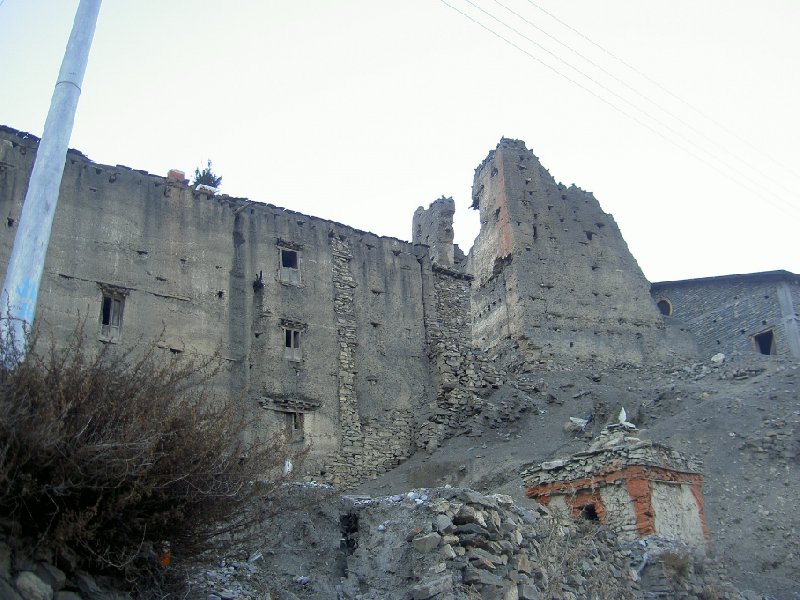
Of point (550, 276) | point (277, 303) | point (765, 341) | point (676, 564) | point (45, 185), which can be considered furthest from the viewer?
point (550, 276)

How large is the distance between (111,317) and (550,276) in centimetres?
2067

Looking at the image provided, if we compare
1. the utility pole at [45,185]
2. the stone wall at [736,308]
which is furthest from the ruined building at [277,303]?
the stone wall at [736,308]

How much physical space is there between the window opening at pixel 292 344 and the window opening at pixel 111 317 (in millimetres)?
4541

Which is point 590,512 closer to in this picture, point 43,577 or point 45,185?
point 43,577

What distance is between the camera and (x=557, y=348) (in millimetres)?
34156

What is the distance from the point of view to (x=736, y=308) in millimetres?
36406

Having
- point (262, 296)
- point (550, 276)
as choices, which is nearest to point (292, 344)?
point (262, 296)

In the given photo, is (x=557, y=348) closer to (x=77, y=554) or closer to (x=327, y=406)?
(x=327, y=406)

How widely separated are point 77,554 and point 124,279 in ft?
49.4

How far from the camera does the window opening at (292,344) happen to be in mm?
23109

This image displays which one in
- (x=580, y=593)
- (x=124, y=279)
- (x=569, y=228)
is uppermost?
(x=569, y=228)

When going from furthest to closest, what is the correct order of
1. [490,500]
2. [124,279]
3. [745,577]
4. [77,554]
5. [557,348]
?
1. [557,348]
2. [124,279]
3. [745,577]
4. [490,500]
5. [77,554]

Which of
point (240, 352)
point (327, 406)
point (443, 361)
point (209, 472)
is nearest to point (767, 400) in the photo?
point (443, 361)

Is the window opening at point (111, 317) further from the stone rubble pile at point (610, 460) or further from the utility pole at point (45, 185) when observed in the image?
the stone rubble pile at point (610, 460)
